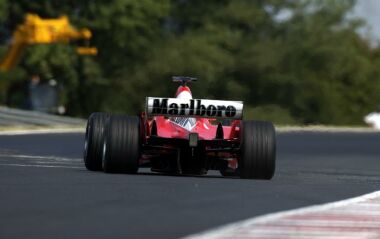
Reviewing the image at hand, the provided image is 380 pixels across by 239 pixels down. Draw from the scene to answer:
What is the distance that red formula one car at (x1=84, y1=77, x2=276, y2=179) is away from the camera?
1806cm

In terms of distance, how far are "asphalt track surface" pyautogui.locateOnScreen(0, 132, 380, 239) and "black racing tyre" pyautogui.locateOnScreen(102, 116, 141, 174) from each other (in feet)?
0.94

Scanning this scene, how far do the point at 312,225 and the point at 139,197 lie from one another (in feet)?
9.69

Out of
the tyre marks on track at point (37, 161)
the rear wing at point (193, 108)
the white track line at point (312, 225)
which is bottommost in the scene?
the white track line at point (312, 225)

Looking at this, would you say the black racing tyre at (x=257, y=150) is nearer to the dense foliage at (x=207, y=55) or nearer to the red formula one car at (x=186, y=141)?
the red formula one car at (x=186, y=141)

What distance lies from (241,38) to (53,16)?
1183cm

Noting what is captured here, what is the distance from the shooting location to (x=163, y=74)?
223 ft

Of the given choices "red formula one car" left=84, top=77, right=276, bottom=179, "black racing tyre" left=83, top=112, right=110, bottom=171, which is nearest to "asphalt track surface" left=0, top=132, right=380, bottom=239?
"black racing tyre" left=83, top=112, right=110, bottom=171

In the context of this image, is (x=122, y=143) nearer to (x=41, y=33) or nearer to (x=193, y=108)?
(x=193, y=108)

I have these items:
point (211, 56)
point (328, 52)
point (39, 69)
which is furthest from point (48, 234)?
point (328, 52)

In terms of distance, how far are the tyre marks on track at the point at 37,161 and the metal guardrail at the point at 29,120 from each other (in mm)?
19113

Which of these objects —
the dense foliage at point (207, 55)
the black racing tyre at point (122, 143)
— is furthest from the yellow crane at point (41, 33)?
the black racing tyre at point (122, 143)

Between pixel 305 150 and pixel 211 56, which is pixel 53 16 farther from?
pixel 305 150

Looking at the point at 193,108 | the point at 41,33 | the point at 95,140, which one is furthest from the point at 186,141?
the point at 41,33

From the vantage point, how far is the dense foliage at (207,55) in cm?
6594
